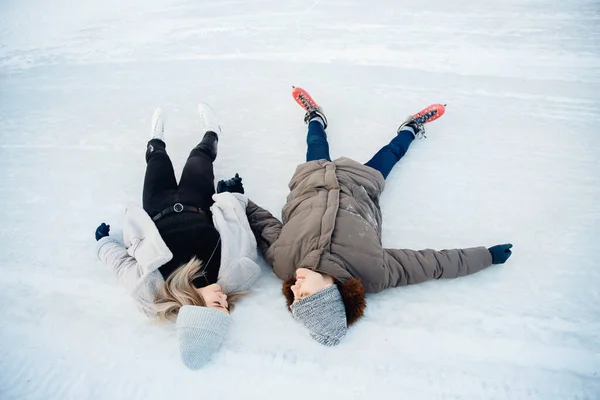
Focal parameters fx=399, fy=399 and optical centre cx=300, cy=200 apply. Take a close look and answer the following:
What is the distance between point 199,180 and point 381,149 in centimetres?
102

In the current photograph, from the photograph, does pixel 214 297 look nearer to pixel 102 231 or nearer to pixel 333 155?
pixel 102 231

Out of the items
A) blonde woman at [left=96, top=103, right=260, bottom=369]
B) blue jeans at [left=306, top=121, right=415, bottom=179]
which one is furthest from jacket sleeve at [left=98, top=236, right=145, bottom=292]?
blue jeans at [left=306, top=121, right=415, bottom=179]

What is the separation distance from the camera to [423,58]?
121 inches

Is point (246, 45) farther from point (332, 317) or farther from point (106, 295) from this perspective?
point (332, 317)

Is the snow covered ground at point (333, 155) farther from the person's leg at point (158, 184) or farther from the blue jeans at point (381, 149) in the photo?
the person's leg at point (158, 184)

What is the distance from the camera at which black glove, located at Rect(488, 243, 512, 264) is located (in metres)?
1.78

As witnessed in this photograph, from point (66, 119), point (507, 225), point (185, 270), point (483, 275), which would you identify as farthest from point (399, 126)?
point (66, 119)

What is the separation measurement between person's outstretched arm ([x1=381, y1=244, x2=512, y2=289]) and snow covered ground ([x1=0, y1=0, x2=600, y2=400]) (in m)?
0.08

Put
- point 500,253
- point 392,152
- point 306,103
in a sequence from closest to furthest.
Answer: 1. point 500,253
2. point 392,152
3. point 306,103

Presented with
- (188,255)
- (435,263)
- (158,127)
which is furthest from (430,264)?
(158,127)

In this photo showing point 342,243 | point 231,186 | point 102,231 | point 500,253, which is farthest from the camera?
point 231,186

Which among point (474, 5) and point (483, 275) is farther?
point (474, 5)

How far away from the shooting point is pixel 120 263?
1729mm

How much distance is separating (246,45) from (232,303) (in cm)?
242
